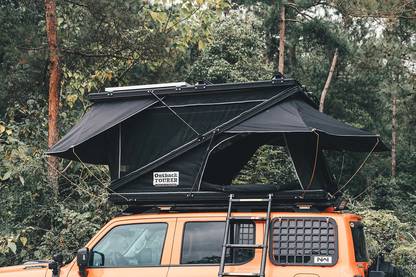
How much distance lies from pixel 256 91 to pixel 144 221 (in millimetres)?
2119

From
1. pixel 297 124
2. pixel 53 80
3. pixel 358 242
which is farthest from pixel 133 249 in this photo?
pixel 53 80

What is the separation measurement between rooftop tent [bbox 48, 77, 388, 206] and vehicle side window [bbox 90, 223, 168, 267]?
1.76 ft

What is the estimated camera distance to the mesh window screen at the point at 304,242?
4.73 m

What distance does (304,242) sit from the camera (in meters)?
4.83

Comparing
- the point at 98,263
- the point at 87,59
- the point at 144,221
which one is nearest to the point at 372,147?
the point at 144,221

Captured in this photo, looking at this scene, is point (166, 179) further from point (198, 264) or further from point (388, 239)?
point (388, 239)

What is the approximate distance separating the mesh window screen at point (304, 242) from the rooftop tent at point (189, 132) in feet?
1.85

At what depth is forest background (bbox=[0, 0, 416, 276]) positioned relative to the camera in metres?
9.83

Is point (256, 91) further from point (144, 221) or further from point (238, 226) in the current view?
point (144, 221)

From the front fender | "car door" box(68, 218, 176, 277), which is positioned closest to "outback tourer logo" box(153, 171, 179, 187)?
"car door" box(68, 218, 176, 277)

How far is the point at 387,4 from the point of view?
44.7 ft

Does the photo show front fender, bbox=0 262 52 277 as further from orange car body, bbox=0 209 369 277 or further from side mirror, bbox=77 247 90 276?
side mirror, bbox=77 247 90 276

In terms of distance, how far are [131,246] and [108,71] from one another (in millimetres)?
8401

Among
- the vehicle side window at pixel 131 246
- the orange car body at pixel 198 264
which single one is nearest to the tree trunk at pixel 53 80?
the orange car body at pixel 198 264
